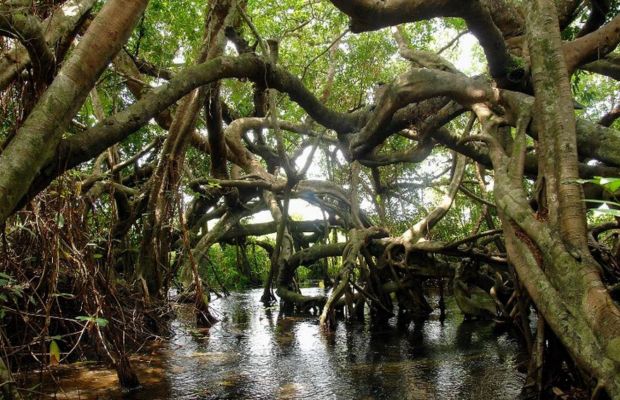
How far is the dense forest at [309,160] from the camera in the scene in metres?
3.29

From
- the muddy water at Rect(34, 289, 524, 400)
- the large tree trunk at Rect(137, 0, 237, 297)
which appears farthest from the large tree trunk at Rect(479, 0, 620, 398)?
the large tree trunk at Rect(137, 0, 237, 297)

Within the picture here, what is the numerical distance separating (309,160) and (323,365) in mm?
3503

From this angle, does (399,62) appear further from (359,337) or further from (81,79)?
(81,79)

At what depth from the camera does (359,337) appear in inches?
284

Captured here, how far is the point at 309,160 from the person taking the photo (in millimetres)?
8094

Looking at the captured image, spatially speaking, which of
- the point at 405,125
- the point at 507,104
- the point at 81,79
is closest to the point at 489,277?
the point at 405,125

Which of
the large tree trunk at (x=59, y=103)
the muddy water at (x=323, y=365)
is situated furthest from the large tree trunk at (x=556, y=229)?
the large tree trunk at (x=59, y=103)

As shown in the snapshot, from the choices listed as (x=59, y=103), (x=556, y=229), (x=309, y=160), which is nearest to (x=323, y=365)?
(x=556, y=229)

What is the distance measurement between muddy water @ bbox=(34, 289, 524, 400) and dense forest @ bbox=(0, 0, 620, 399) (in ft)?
1.25

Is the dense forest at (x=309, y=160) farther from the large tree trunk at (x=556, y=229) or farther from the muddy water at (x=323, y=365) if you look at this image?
the muddy water at (x=323, y=365)

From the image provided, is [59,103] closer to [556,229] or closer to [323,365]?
[556,229]

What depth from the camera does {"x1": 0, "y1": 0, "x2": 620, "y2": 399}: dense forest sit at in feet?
10.8

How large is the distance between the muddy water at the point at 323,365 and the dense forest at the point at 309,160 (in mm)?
380

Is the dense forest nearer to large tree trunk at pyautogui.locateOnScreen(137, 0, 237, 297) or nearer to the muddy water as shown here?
large tree trunk at pyautogui.locateOnScreen(137, 0, 237, 297)
